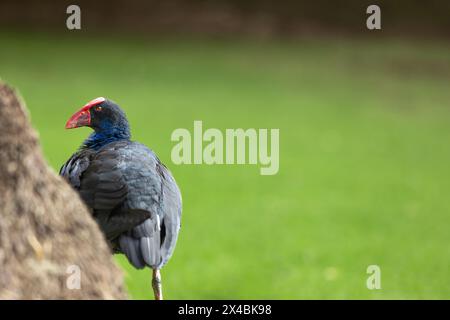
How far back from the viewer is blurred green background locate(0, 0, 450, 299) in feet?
29.6

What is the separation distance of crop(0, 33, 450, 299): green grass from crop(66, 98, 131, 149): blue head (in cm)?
318

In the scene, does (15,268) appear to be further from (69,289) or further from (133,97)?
(133,97)

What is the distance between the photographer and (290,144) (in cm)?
1522

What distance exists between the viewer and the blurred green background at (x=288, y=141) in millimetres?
9008

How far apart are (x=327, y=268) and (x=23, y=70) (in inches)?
529

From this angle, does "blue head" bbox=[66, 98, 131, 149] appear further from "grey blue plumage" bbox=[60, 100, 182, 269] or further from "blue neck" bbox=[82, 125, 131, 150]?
"grey blue plumage" bbox=[60, 100, 182, 269]

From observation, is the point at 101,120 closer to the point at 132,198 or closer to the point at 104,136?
the point at 104,136

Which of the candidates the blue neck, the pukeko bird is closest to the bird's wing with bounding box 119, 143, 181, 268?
the pukeko bird

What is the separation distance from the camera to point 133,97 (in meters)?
18.6

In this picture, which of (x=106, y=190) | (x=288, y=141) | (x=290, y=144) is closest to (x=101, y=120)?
(x=106, y=190)

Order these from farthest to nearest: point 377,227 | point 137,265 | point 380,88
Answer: point 380,88 → point 377,227 → point 137,265

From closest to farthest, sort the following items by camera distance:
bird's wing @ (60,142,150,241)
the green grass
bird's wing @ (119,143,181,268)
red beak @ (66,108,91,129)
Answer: bird's wing @ (119,143,181,268) → bird's wing @ (60,142,150,241) → red beak @ (66,108,91,129) → the green grass

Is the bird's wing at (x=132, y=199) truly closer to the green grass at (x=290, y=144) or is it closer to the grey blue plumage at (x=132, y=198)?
the grey blue plumage at (x=132, y=198)
